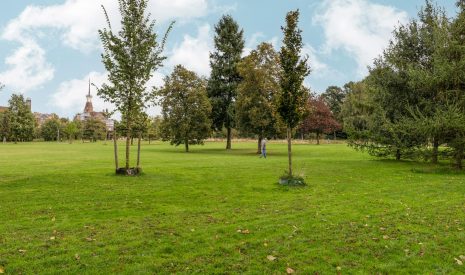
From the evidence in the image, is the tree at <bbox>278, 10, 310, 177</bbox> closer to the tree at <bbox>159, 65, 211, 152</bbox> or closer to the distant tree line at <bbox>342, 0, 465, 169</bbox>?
the distant tree line at <bbox>342, 0, 465, 169</bbox>

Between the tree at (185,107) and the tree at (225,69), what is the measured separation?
4.85m

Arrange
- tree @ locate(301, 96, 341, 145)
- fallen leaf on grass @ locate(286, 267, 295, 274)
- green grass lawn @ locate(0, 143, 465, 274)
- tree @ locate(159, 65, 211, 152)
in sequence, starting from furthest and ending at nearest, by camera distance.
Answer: tree @ locate(301, 96, 341, 145) < tree @ locate(159, 65, 211, 152) < green grass lawn @ locate(0, 143, 465, 274) < fallen leaf on grass @ locate(286, 267, 295, 274)

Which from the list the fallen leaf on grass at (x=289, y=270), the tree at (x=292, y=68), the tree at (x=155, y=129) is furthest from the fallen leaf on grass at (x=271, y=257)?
the tree at (x=155, y=129)

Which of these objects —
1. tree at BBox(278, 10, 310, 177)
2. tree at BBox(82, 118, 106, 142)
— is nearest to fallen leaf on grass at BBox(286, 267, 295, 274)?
tree at BBox(278, 10, 310, 177)

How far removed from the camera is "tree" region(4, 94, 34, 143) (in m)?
99.2

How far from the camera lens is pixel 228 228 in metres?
9.21

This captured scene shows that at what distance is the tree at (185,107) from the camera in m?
49.0

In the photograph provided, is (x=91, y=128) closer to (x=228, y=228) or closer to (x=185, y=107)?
(x=185, y=107)

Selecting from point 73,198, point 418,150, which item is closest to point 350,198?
point 73,198

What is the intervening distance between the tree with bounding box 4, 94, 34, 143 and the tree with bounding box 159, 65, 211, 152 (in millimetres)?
67740

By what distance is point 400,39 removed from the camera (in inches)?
1159

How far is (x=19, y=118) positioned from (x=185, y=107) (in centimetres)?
7177

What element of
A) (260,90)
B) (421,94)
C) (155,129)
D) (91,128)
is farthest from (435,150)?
(91,128)

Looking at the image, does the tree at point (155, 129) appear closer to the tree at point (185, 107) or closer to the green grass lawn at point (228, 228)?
the tree at point (185, 107)
